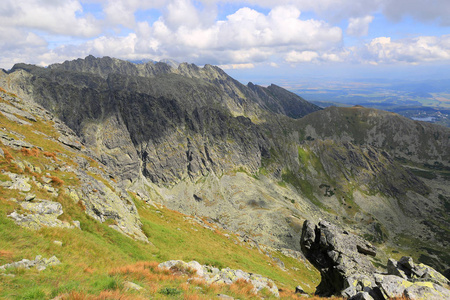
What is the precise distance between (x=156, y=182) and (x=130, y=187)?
20.3 meters

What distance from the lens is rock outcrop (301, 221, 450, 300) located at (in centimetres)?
1599

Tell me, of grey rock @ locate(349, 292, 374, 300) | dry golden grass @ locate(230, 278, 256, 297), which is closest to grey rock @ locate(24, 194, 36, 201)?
dry golden grass @ locate(230, 278, 256, 297)

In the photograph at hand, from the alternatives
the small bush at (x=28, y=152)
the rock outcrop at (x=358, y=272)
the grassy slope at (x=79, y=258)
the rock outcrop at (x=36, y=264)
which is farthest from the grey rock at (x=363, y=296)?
the small bush at (x=28, y=152)

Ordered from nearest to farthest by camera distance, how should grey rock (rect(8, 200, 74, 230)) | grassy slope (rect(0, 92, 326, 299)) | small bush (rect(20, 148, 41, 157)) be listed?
1. grassy slope (rect(0, 92, 326, 299))
2. grey rock (rect(8, 200, 74, 230))
3. small bush (rect(20, 148, 41, 157))

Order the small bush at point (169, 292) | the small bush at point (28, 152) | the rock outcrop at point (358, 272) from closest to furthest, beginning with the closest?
the small bush at point (169, 292) → the rock outcrop at point (358, 272) → the small bush at point (28, 152)

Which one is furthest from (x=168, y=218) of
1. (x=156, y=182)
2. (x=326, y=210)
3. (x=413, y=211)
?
(x=413, y=211)

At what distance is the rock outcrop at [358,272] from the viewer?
16.0 meters

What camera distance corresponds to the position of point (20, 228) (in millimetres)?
15352

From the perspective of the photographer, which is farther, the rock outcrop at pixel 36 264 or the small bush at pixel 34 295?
the rock outcrop at pixel 36 264

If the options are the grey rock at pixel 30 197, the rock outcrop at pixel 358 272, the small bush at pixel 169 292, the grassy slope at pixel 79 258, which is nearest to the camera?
the grassy slope at pixel 79 258

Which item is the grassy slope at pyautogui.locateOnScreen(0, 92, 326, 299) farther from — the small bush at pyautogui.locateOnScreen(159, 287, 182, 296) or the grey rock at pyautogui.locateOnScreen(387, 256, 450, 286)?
the grey rock at pyautogui.locateOnScreen(387, 256, 450, 286)

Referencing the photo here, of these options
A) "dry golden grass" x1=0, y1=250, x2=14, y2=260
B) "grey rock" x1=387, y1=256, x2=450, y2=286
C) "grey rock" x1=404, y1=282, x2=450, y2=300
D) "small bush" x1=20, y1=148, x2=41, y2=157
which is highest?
"small bush" x1=20, y1=148, x2=41, y2=157

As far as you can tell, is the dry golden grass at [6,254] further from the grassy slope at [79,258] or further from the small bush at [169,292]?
the small bush at [169,292]

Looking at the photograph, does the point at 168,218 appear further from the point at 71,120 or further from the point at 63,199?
the point at 71,120
